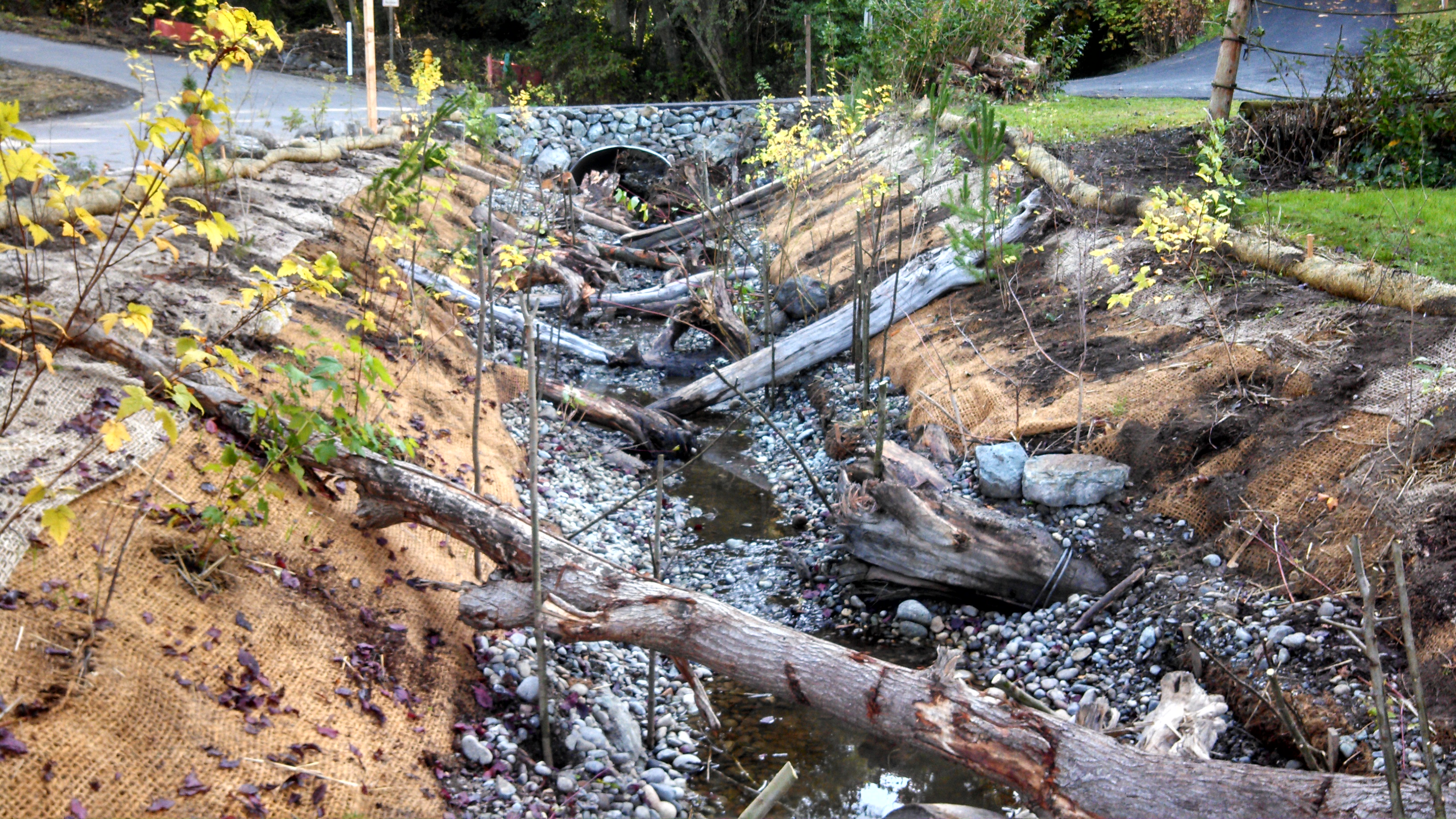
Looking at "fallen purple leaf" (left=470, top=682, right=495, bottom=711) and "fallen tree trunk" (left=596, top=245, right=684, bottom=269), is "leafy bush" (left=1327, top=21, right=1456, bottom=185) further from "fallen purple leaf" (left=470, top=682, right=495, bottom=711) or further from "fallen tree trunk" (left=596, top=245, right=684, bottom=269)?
"fallen purple leaf" (left=470, top=682, right=495, bottom=711)

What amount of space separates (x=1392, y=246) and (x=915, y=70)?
750 centimetres

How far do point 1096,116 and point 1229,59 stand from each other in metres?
2.64

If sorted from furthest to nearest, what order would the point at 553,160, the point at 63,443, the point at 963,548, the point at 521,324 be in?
the point at 553,160
the point at 521,324
the point at 963,548
the point at 63,443

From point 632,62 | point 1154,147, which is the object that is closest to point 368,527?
point 1154,147

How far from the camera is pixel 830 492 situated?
5914mm

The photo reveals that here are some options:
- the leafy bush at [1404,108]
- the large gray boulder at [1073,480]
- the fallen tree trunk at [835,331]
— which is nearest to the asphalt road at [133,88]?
the fallen tree trunk at [835,331]

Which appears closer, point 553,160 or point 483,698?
point 483,698

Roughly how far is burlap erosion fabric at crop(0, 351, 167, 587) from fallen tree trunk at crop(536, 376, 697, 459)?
3.08 metres

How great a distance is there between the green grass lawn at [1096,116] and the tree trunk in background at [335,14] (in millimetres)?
13893

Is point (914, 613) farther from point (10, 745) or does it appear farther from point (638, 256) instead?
point (638, 256)

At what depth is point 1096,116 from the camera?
10.1 metres

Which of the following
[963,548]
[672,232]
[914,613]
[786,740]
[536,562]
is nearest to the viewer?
[536,562]

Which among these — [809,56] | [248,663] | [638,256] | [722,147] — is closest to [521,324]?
[638,256]

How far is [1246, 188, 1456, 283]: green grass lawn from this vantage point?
5273 millimetres
